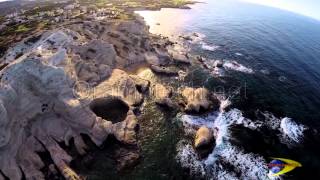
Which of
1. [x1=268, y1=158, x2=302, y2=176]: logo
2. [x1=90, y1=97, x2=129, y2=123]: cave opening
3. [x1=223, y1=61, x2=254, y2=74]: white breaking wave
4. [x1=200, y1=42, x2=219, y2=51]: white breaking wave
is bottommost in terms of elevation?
[x1=200, y1=42, x2=219, y2=51]: white breaking wave

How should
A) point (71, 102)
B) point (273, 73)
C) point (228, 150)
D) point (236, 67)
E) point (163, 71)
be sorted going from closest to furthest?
point (228, 150)
point (71, 102)
point (163, 71)
point (273, 73)
point (236, 67)

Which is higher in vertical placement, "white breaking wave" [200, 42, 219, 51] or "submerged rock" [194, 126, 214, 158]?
"submerged rock" [194, 126, 214, 158]

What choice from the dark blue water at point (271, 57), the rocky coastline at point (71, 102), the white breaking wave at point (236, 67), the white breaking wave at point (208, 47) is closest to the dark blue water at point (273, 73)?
the dark blue water at point (271, 57)

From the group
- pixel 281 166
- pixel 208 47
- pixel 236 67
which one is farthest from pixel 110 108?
pixel 208 47

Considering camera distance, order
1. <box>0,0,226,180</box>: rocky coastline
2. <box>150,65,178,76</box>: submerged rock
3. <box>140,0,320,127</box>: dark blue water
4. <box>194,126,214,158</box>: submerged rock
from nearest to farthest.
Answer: <box>0,0,226,180</box>: rocky coastline < <box>194,126,214,158</box>: submerged rock < <box>140,0,320,127</box>: dark blue water < <box>150,65,178,76</box>: submerged rock

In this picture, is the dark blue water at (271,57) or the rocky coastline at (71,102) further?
the dark blue water at (271,57)

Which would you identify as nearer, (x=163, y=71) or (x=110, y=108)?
(x=110, y=108)

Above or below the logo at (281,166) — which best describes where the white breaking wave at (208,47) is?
below

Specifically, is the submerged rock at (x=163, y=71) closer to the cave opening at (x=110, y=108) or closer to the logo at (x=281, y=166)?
the cave opening at (x=110, y=108)

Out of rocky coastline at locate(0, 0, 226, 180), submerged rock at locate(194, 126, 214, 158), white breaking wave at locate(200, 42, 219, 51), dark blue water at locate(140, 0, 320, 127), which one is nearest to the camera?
rocky coastline at locate(0, 0, 226, 180)

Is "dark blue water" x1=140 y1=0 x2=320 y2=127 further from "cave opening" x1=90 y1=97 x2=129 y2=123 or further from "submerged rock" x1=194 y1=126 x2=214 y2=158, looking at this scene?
"cave opening" x1=90 y1=97 x2=129 y2=123

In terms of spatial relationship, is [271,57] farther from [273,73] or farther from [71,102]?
[71,102]

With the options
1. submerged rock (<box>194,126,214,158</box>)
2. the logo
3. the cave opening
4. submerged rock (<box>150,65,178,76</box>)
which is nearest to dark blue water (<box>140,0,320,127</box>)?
the logo
